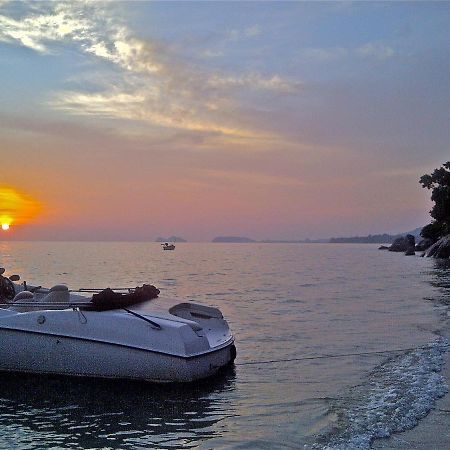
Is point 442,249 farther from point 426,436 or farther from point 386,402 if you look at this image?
point 426,436

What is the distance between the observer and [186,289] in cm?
3378

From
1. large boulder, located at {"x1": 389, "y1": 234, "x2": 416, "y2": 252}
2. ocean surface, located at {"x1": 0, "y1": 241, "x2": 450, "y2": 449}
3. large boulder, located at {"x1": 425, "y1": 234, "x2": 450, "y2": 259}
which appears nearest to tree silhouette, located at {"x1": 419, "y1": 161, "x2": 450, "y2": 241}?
large boulder, located at {"x1": 425, "y1": 234, "x2": 450, "y2": 259}

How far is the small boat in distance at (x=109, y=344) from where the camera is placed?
31.9ft

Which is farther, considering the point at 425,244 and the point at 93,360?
the point at 425,244

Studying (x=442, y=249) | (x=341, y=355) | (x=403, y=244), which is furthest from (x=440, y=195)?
(x=341, y=355)

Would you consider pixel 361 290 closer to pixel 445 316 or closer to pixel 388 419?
pixel 445 316

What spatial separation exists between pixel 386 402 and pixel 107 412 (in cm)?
440

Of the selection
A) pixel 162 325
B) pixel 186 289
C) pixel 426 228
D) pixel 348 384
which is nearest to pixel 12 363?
pixel 162 325

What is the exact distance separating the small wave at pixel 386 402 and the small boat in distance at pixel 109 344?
2542 mm

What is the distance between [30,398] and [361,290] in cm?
2417

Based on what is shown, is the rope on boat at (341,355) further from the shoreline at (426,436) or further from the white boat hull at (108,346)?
the shoreline at (426,436)

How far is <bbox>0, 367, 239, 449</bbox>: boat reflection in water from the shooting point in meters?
7.65

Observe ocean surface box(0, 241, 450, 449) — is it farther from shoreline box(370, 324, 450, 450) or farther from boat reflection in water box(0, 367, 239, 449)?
shoreline box(370, 324, 450, 450)

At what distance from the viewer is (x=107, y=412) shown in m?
8.81
